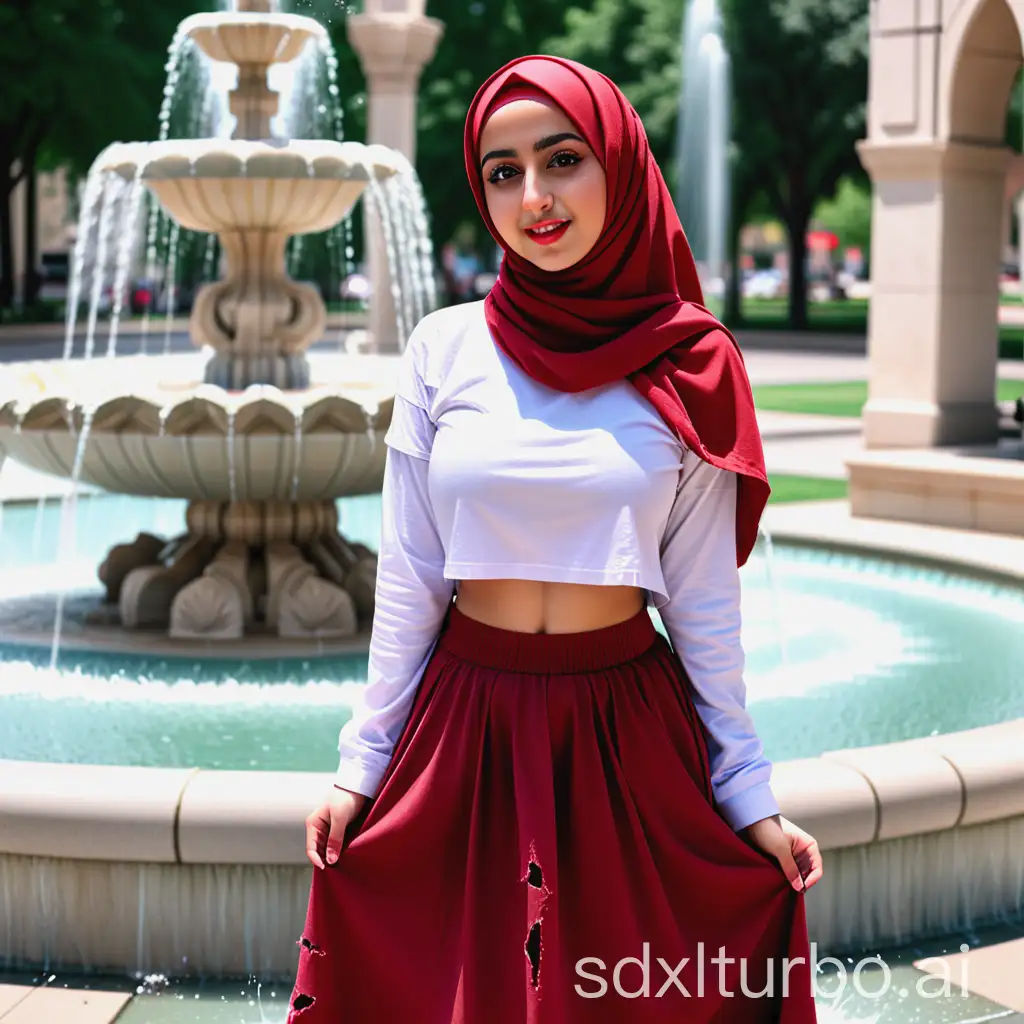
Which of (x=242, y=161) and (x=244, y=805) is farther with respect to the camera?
(x=242, y=161)

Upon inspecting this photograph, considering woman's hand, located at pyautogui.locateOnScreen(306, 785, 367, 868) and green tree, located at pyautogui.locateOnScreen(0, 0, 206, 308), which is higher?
green tree, located at pyautogui.locateOnScreen(0, 0, 206, 308)

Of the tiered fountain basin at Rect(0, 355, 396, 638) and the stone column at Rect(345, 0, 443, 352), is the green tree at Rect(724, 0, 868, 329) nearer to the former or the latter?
the stone column at Rect(345, 0, 443, 352)

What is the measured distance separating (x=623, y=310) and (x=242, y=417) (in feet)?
14.2

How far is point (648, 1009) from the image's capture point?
269 centimetres

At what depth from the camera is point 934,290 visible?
460 inches

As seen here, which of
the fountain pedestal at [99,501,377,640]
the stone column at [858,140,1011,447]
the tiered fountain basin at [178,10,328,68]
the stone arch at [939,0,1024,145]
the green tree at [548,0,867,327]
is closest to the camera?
the fountain pedestal at [99,501,377,640]

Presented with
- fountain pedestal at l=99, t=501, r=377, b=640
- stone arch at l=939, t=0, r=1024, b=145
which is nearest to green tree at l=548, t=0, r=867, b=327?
stone arch at l=939, t=0, r=1024, b=145

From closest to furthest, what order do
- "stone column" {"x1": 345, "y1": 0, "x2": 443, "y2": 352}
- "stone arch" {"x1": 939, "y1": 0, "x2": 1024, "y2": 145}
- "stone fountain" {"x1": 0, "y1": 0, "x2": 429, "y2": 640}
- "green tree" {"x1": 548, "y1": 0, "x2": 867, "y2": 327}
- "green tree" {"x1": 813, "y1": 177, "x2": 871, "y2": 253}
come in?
"stone fountain" {"x1": 0, "y1": 0, "x2": 429, "y2": 640}
"stone arch" {"x1": 939, "y1": 0, "x2": 1024, "y2": 145}
"stone column" {"x1": 345, "y1": 0, "x2": 443, "y2": 352}
"green tree" {"x1": 548, "y1": 0, "x2": 867, "y2": 327}
"green tree" {"x1": 813, "y1": 177, "x2": 871, "y2": 253}

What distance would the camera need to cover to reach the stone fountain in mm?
6965

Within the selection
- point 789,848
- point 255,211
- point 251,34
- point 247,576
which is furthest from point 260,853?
point 251,34

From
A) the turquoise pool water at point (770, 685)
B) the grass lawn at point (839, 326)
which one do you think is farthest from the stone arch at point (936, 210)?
the grass lawn at point (839, 326)

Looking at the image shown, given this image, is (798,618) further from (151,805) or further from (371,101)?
(371,101)

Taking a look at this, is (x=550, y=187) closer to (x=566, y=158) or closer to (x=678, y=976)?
(x=566, y=158)

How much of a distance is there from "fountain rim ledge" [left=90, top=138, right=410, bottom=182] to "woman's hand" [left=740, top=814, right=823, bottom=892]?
4976 millimetres
